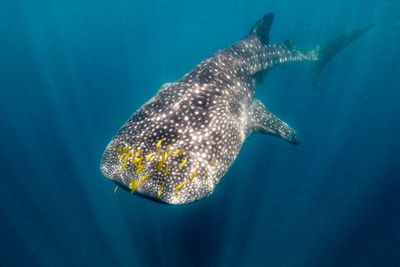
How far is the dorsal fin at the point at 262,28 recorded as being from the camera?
8.45 meters

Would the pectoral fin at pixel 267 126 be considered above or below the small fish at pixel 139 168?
above

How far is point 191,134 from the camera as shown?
13.6 ft

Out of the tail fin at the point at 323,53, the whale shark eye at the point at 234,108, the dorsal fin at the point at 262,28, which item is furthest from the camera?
the tail fin at the point at 323,53

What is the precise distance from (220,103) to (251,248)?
7.96m

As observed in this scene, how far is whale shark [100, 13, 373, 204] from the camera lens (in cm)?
356

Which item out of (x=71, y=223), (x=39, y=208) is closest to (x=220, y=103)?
(x=71, y=223)

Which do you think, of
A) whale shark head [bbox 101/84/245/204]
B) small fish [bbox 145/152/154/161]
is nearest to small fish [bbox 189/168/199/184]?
whale shark head [bbox 101/84/245/204]

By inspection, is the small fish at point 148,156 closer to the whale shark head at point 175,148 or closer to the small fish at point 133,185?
the whale shark head at point 175,148

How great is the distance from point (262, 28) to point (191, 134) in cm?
632

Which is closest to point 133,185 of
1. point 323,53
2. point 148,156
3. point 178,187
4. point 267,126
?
point 148,156

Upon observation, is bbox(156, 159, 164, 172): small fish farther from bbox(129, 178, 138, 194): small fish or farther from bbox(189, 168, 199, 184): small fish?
bbox(189, 168, 199, 184): small fish

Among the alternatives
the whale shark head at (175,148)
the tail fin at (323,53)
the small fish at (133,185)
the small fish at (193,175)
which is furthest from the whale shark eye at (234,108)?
the tail fin at (323,53)

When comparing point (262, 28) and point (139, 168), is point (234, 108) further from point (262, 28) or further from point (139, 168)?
point (262, 28)

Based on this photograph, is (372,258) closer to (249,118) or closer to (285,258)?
(285,258)
